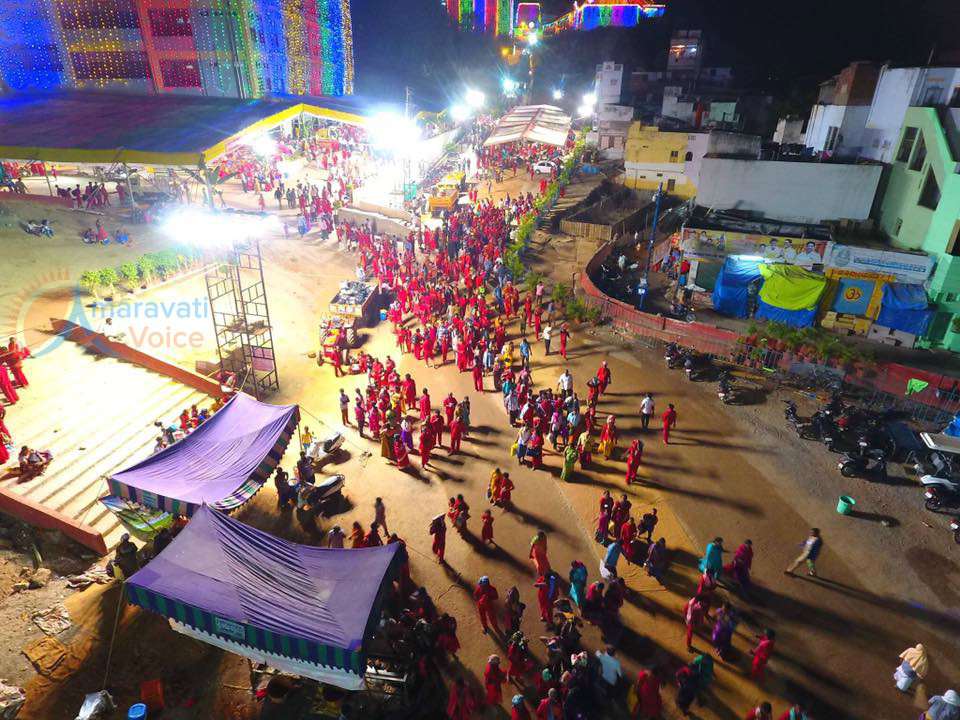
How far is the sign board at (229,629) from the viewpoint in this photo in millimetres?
7605

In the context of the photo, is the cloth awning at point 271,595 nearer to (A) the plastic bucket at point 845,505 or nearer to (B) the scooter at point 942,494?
(A) the plastic bucket at point 845,505

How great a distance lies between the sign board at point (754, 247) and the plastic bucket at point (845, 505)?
40.2 ft

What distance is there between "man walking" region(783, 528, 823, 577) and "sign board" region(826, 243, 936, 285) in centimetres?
1406

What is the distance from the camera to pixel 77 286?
22109 mm

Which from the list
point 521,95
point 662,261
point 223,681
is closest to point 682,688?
point 223,681

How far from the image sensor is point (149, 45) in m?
24.0

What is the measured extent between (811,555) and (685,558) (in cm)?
221

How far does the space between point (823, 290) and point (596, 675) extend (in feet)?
57.7

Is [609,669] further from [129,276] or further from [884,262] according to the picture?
[129,276]

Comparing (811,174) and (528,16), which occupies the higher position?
(528,16)

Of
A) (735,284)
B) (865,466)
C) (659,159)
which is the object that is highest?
(659,159)

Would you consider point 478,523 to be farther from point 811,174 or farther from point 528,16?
point 528,16

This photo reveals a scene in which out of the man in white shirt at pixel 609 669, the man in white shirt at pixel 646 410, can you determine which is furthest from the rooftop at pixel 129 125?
the man in white shirt at pixel 609 669

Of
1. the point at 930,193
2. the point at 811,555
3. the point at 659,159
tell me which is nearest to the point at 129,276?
the point at 811,555
